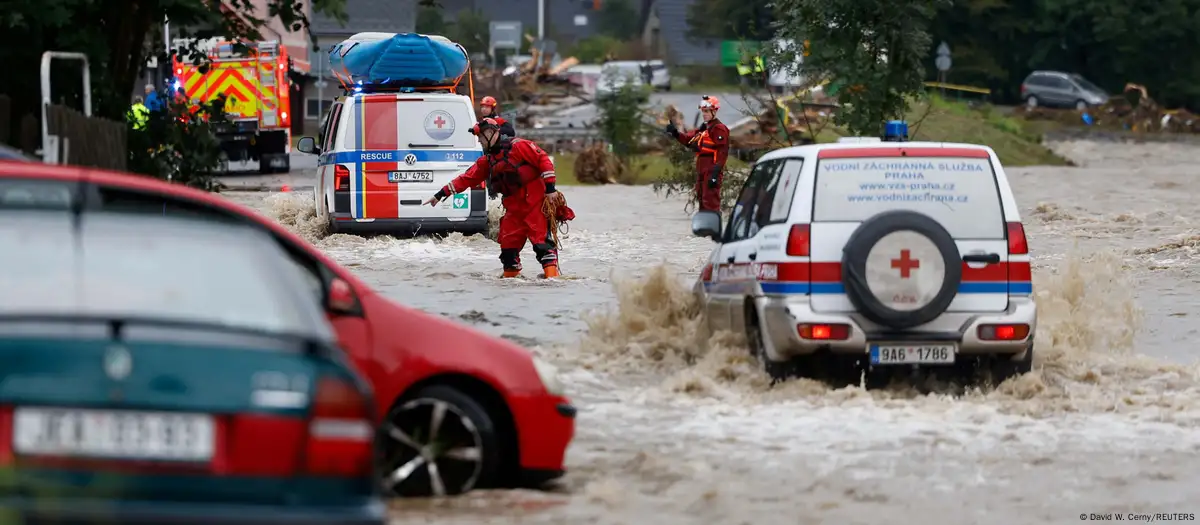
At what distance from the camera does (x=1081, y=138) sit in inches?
2466

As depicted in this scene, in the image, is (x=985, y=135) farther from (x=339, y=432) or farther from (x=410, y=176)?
(x=339, y=432)

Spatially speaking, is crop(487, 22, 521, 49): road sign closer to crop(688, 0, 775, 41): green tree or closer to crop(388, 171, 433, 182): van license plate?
crop(688, 0, 775, 41): green tree

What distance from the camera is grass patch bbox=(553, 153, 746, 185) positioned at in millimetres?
41938

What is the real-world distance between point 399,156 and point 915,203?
1181 cm

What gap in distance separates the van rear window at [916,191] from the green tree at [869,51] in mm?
10439

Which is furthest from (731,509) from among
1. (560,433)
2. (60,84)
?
(60,84)

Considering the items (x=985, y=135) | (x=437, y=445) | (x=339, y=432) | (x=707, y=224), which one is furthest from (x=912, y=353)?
(x=985, y=135)

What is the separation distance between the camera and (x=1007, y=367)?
11.2m

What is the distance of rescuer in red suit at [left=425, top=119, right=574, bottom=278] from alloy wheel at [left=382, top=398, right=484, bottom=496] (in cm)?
985

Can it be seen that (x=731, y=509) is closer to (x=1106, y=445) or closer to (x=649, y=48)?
(x=1106, y=445)

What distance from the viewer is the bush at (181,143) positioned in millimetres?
15609

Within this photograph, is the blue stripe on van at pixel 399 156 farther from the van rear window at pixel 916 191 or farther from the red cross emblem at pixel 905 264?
the red cross emblem at pixel 905 264

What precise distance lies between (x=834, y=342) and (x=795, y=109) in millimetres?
33642

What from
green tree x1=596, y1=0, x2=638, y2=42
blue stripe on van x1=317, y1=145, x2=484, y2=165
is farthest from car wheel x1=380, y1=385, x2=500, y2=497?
green tree x1=596, y1=0, x2=638, y2=42
